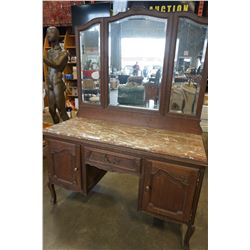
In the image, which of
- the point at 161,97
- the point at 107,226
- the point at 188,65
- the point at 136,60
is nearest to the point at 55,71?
the point at 136,60

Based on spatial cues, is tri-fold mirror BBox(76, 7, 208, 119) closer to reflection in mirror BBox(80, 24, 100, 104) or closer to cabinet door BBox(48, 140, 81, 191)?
reflection in mirror BBox(80, 24, 100, 104)

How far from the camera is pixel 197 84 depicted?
132 cm

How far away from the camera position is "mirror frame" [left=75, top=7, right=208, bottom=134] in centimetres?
128

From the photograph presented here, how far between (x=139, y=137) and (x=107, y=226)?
32.4 inches

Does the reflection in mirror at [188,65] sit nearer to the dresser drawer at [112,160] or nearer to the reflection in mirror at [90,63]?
the dresser drawer at [112,160]

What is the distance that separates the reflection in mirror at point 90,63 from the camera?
1.52 meters

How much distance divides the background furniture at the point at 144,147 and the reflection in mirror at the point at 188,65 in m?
0.03

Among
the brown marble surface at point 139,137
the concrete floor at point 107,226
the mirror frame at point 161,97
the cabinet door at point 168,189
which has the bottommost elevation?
the concrete floor at point 107,226

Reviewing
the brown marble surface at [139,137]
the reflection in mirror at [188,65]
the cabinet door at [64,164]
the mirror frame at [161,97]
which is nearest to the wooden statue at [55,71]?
the mirror frame at [161,97]

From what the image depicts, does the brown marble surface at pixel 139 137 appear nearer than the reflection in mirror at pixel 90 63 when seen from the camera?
Yes

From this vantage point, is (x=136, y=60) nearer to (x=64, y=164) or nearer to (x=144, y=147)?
(x=144, y=147)

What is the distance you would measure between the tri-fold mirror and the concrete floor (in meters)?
0.95

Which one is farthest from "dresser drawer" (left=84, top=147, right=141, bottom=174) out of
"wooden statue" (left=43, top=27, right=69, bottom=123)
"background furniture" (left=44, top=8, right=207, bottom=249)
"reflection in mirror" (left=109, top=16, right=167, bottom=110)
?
"wooden statue" (left=43, top=27, right=69, bottom=123)

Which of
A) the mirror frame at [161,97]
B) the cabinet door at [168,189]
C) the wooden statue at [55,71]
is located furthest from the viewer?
the wooden statue at [55,71]
